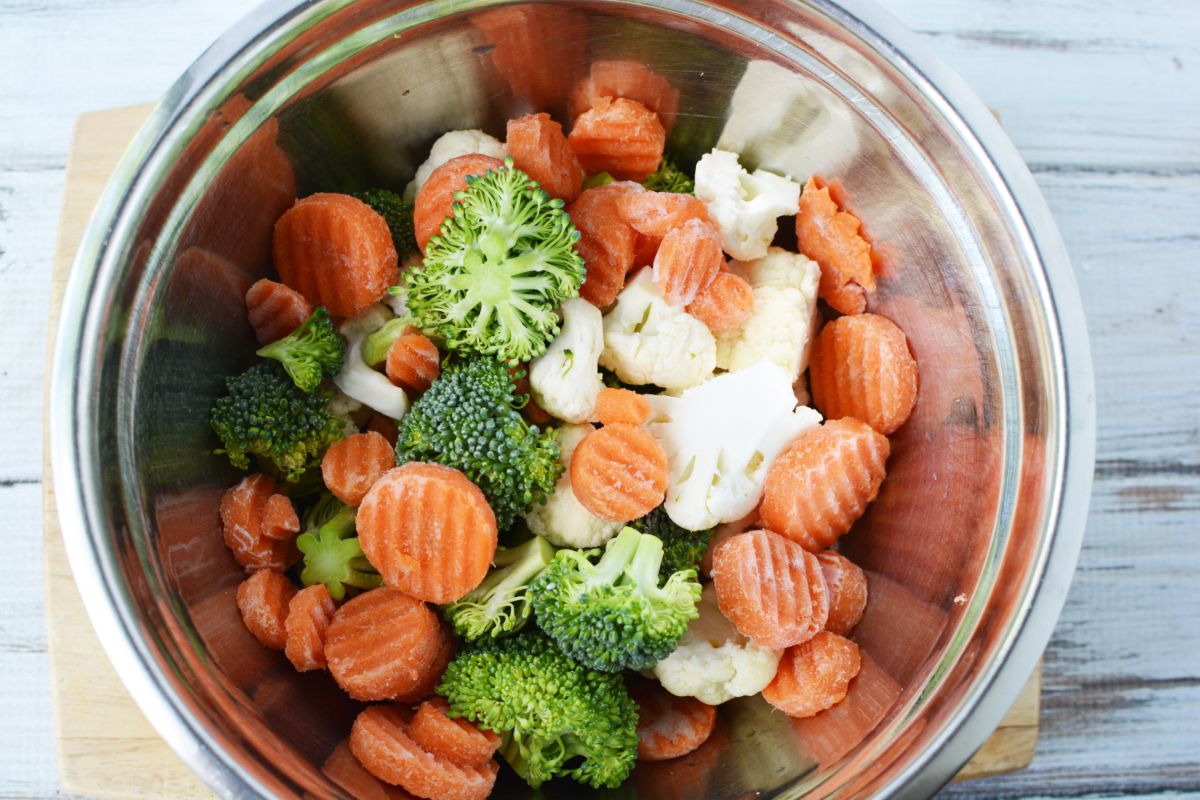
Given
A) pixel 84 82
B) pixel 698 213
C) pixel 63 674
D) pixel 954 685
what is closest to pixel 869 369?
pixel 698 213

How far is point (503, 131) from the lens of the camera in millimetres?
2021

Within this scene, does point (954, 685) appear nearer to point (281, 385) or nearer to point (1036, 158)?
point (281, 385)

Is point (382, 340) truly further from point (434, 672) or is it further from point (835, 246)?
point (835, 246)

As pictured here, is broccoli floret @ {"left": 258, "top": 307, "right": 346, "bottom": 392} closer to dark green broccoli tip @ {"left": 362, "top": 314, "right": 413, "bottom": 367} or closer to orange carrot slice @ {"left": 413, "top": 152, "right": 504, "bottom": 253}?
dark green broccoli tip @ {"left": 362, "top": 314, "right": 413, "bottom": 367}

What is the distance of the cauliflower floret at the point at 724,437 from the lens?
1773 millimetres

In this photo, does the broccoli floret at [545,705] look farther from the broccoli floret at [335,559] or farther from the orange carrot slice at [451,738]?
the broccoli floret at [335,559]

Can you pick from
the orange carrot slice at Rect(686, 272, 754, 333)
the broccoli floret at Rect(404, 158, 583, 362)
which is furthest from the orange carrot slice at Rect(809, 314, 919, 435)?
the broccoli floret at Rect(404, 158, 583, 362)

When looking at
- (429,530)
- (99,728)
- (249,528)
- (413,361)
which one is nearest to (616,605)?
(429,530)

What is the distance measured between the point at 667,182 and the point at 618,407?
20.7 inches

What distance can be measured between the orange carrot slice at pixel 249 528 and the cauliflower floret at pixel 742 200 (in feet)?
3.30

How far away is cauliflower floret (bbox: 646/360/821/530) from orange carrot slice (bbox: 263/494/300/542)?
2.23ft

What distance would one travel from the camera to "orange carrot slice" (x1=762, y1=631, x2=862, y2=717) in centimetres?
174

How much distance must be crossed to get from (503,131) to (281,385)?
713 millimetres

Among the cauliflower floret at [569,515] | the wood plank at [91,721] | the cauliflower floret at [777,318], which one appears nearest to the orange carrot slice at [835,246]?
the cauliflower floret at [777,318]
